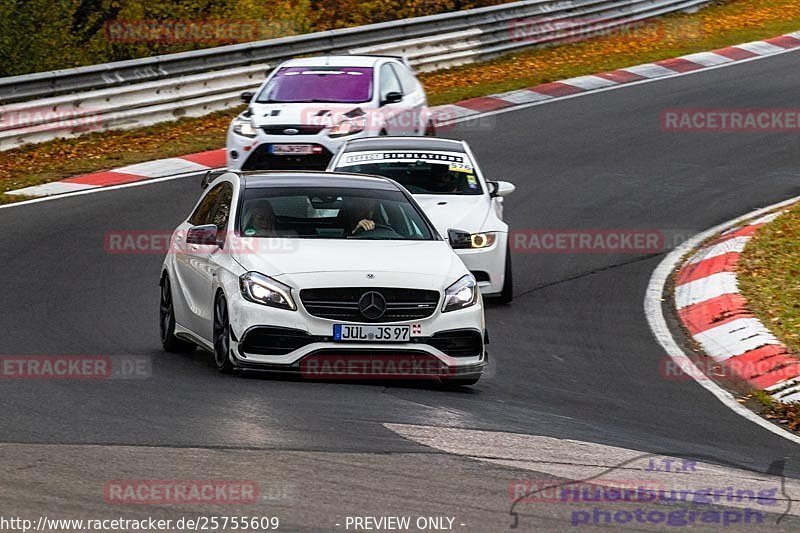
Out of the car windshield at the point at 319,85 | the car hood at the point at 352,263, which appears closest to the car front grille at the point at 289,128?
the car windshield at the point at 319,85

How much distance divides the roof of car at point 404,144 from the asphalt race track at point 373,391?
148 cm

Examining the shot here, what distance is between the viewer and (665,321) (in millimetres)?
12648

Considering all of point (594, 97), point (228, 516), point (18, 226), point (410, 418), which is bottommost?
point (594, 97)

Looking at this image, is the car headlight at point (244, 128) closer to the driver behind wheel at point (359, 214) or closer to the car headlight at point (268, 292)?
the driver behind wheel at point (359, 214)

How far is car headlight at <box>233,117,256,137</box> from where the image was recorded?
17609 millimetres

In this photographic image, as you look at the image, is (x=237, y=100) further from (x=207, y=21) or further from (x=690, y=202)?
(x=690, y=202)

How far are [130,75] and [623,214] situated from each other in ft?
28.0

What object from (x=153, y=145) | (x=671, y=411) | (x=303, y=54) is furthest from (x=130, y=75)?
(x=671, y=411)

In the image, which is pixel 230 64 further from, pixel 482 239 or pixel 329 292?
pixel 329 292

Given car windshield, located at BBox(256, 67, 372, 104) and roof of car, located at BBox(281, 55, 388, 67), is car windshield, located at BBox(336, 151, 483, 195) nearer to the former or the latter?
car windshield, located at BBox(256, 67, 372, 104)

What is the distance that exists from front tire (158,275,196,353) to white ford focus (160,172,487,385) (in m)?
0.28

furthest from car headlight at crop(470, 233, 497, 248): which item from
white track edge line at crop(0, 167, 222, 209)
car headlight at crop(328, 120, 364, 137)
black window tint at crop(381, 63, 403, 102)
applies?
white track edge line at crop(0, 167, 222, 209)

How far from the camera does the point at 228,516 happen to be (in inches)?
238

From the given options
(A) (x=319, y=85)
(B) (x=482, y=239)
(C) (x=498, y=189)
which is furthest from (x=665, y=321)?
(A) (x=319, y=85)
